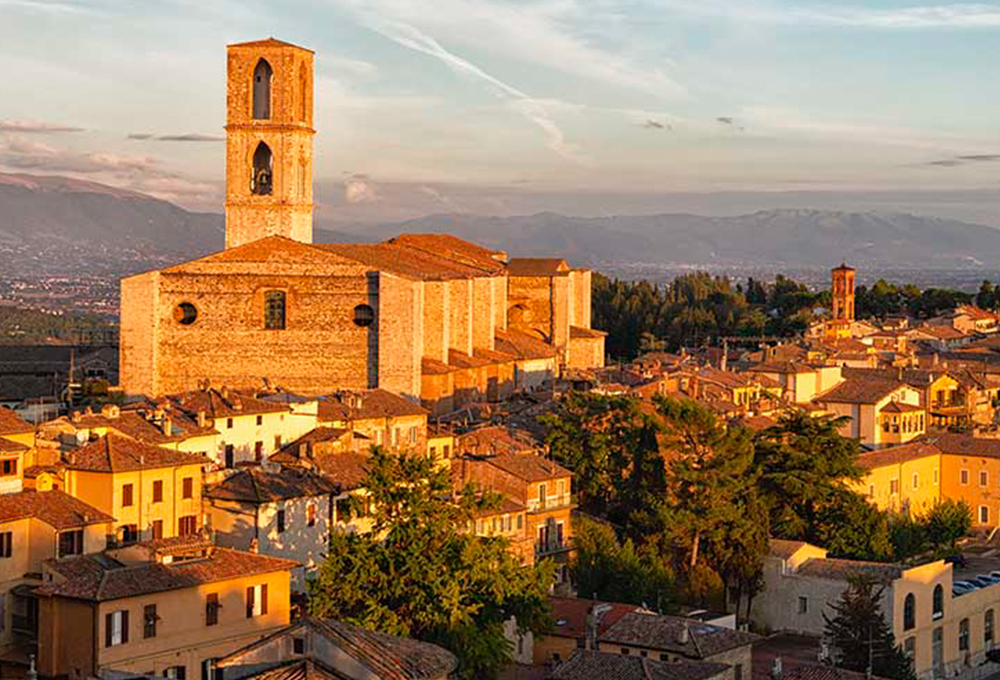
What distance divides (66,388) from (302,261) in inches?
303

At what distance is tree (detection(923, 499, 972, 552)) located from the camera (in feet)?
147

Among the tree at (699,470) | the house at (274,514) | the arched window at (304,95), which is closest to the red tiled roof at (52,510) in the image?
the house at (274,514)

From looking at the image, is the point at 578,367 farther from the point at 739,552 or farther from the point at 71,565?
the point at 71,565

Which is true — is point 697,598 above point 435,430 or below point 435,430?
below

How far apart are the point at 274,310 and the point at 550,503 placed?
14.1 m

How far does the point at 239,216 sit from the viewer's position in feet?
184

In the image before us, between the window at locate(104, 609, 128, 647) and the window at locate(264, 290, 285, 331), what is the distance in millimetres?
25123

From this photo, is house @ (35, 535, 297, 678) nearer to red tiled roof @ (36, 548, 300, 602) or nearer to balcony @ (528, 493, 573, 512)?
red tiled roof @ (36, 548, 300, 602)

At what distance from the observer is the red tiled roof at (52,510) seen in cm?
2647

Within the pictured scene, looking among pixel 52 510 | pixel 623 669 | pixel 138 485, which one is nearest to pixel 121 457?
pixel 138 485

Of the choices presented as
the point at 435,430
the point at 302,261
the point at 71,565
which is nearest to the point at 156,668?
the point at 71,565

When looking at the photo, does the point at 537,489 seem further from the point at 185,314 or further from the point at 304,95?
the point at 304,95

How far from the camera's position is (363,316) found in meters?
48.4

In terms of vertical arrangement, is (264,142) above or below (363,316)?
above
